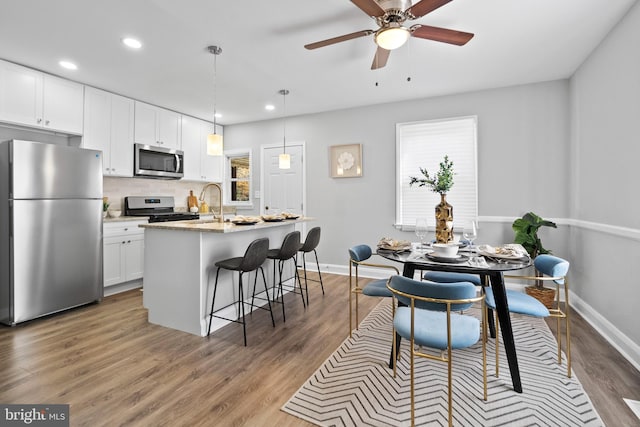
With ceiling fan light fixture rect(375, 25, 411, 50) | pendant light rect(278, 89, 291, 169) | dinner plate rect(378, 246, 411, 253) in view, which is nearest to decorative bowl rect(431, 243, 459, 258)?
dinner plate rect(378, 246, 411, 253)

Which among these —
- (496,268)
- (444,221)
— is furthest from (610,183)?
(496,268)

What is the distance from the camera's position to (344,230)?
16.4ft

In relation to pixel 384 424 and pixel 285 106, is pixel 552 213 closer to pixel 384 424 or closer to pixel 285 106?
pixel 384 424

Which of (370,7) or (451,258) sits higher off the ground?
(370,7)

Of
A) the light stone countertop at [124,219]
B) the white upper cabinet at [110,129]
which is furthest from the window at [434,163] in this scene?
the white upper cabinet at [110,129]

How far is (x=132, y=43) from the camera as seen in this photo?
2887mm

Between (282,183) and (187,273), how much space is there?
9.74 ft

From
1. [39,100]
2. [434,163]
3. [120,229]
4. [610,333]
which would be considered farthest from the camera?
[434,163]

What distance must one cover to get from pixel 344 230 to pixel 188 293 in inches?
Result: 107

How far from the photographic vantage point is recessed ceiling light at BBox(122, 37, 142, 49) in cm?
282

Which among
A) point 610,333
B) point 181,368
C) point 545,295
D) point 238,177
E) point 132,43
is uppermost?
point 132,43

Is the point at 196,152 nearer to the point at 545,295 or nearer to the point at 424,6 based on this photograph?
the point at 424,6

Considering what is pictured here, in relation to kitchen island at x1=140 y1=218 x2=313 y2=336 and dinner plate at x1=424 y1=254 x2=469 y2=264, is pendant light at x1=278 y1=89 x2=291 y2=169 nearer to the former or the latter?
kitchen island at x1=140 y1=218 x2=313 y2=336

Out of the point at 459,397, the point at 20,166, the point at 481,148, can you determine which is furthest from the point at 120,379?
the point at 481,148
